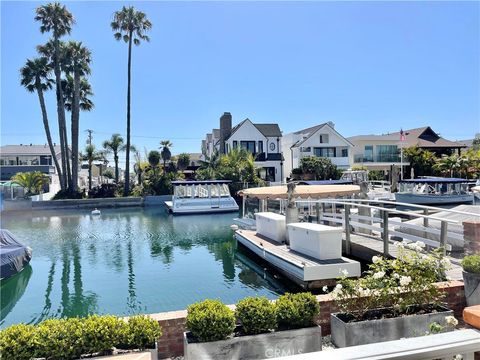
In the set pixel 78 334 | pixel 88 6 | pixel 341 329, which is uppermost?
pixel 88 6

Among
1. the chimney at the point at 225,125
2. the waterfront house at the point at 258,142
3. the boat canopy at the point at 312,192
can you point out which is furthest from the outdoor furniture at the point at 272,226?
the chimney at the point at 225,125

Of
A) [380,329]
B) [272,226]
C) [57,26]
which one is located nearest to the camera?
[380,329]

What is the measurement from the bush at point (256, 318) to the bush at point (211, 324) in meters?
0.17

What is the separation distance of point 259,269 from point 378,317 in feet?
25.3

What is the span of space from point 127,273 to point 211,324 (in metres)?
9.21

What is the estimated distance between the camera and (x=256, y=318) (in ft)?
14.6

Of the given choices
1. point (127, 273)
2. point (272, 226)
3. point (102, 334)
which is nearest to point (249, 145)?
point (272, 226)

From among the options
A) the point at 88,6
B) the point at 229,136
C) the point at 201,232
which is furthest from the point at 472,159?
the point at 88,6

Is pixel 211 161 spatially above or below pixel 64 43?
below

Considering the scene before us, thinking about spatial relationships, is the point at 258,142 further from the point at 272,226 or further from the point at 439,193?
the point at 272,226

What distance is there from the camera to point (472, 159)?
38.9 metres

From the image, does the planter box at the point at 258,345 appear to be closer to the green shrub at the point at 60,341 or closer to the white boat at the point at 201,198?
the green shrub at the point at 60,341

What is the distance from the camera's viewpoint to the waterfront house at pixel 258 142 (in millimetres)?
43219

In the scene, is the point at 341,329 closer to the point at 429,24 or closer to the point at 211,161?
the point at 429,24
